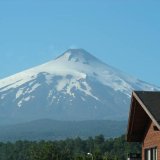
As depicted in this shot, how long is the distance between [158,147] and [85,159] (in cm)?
4046

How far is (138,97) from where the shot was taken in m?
24.9

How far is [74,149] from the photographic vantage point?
12738 cm

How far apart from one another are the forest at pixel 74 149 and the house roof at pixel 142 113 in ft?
125

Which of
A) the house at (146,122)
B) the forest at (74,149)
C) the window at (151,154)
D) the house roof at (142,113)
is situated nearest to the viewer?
the house roof at (142,113)

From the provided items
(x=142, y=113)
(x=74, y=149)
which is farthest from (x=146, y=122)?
(x=74, y=149)

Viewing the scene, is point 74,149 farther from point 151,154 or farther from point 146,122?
point 151,154

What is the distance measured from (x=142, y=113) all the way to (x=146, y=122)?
650mm

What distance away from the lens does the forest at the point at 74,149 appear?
97744 mm

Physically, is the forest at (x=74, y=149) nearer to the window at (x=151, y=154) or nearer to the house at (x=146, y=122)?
the house at (x=146, y=122)

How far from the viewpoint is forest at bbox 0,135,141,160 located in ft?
321

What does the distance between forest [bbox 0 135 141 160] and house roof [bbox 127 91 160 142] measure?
38.2m

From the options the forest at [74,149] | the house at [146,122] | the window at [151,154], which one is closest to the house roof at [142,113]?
the house at [146,122]

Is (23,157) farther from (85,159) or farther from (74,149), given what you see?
(85,159)

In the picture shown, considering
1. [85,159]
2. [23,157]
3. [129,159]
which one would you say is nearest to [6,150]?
[23,157]
